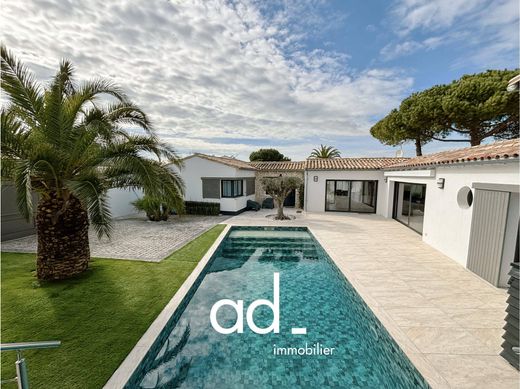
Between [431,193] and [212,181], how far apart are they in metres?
15.4

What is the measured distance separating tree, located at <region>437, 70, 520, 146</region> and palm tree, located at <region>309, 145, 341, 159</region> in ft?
56.2

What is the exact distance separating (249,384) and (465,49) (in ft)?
58.2

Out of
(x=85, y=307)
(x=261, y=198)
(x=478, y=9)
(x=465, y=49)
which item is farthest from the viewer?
(x=261, y=198)

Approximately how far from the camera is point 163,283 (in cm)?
736

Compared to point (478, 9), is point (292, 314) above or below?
below

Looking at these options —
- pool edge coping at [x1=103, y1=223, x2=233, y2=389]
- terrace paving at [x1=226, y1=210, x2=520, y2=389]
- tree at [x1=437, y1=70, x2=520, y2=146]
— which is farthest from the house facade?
tree at [x1=437, y1=70, x2=520, y2=146]

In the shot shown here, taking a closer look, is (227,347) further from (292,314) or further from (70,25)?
(70,25)

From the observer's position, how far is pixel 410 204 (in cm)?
1598

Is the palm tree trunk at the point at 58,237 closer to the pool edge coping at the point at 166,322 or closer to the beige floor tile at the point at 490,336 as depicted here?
the pool edge coping at the point at 166,322

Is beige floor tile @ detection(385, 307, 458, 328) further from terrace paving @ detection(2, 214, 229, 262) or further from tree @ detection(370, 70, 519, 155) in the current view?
tree @ detection(370, 70, 519, 155)

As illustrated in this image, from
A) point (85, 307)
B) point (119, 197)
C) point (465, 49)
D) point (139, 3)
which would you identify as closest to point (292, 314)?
point (85, 307)

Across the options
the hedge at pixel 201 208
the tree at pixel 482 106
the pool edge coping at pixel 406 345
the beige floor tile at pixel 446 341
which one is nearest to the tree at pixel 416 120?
the tree at pixel 482 106

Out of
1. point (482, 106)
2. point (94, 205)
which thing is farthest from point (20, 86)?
point (482, 106)

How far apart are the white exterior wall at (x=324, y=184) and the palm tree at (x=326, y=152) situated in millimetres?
17913
